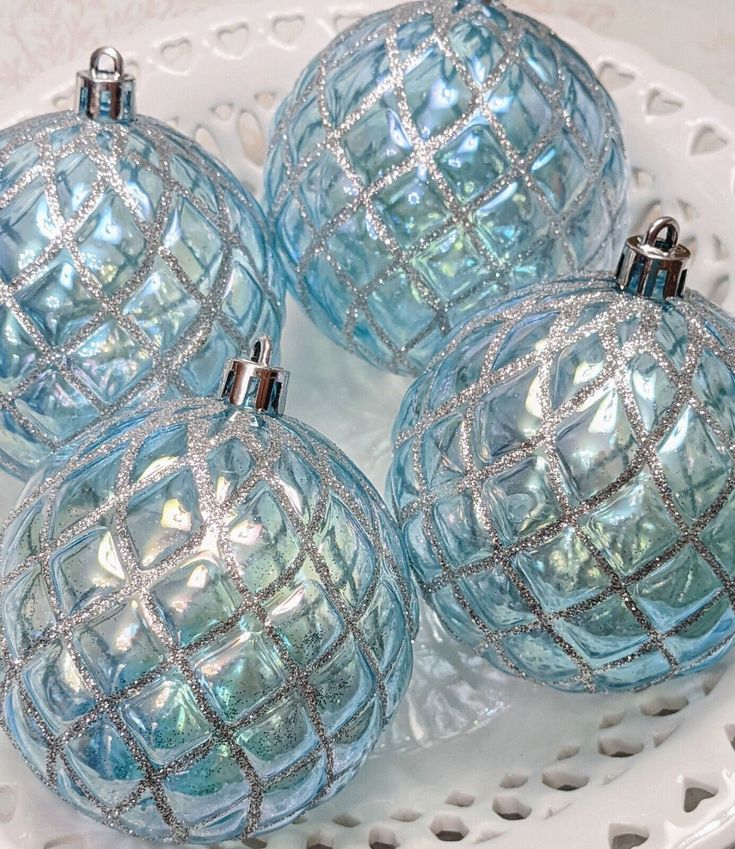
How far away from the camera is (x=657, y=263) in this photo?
25.2 inches

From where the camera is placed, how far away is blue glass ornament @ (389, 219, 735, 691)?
0.62 meters

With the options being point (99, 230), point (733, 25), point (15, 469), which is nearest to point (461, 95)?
point (99, 230)

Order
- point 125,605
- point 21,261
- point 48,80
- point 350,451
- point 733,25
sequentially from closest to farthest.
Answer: point 125,605 < point 21,261 < point 350,451 < point 48,80 < point 733,25

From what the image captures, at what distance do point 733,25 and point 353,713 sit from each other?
46.6 inches

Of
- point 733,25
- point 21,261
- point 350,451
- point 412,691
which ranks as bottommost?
point 412,691

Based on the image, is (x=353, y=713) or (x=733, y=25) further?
(x=733, y=25)

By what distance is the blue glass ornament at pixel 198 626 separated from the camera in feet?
1.83

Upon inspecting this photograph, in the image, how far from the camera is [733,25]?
1485 mm

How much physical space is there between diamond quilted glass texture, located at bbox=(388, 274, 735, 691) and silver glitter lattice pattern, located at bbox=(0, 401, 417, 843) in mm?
74

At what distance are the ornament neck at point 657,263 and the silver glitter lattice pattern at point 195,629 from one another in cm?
20

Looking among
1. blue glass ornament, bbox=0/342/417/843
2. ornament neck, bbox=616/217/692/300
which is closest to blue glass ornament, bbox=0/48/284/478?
blue glass ornament, bbox=0/342/417/843

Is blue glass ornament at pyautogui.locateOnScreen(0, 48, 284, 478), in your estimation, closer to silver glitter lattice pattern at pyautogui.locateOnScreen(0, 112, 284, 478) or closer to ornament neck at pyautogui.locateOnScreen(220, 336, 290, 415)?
silver glitter lattice pattern at pyautogui.locateOnScreen(0, 112, 284, 478)

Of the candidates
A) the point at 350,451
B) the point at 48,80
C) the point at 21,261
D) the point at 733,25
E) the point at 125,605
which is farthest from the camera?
the point at 733,25

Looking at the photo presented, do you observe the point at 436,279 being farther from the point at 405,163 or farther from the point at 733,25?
the point at 733,25
